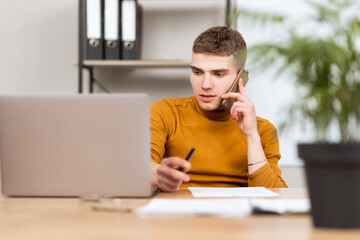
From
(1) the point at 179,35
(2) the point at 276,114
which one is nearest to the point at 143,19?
(1) the point at 179,35

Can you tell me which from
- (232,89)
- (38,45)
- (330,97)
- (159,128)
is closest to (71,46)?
(38,45)

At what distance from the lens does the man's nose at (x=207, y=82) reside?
1576 mm

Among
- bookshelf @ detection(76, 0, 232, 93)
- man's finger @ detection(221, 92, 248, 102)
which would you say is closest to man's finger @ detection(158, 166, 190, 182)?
man's finger @ detection(221, 92, 248, 102)

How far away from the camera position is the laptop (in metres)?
0.98

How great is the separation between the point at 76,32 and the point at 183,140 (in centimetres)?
129

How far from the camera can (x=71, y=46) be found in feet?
8.30

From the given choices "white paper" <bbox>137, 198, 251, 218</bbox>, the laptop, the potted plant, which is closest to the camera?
the potted plant

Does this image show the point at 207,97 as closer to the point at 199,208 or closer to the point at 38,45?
the point at 199,208

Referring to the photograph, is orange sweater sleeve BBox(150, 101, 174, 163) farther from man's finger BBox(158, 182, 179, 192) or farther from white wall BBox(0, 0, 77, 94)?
white wall BBox(0, 0, 77, 94)

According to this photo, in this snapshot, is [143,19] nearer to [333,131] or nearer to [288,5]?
[288,5]

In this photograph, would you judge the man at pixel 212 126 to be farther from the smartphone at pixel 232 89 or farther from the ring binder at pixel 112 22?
the ring binder at pixel 112 22

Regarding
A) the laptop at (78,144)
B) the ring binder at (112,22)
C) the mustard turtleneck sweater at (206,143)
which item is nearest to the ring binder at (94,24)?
the ring binder at (112,22)

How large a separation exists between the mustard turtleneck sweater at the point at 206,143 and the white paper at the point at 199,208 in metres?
0.56

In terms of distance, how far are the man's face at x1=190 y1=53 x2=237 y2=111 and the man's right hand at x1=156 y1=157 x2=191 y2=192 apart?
52cm
